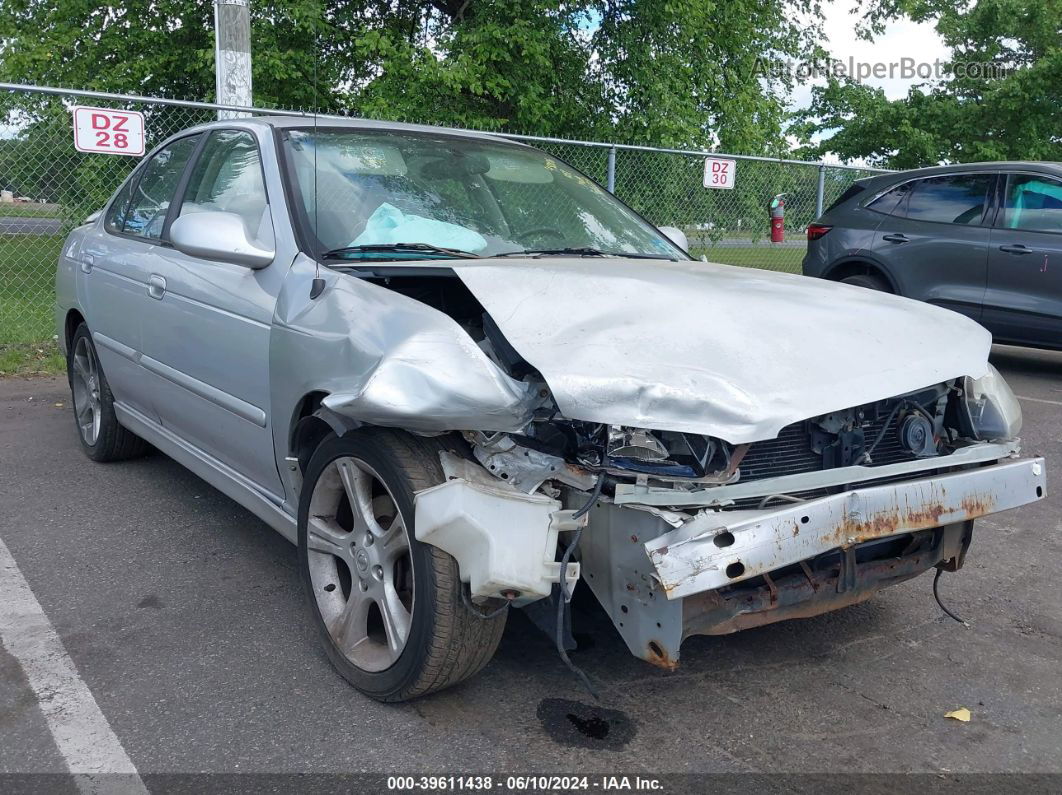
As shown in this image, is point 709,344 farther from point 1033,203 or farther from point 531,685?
point 1033,203

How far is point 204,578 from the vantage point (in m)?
3.72

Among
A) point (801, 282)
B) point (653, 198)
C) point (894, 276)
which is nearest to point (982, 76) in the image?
point (653, 198)

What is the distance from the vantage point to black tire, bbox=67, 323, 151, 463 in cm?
499

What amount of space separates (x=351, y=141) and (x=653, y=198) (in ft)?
25.5

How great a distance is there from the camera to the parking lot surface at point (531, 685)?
2.57 m

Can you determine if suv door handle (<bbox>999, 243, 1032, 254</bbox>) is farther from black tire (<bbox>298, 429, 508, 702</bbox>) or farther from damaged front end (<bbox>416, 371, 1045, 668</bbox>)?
black tire (<bbox>298, 429, 508, 702</bbox>)

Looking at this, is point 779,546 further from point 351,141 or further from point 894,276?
point 894,276

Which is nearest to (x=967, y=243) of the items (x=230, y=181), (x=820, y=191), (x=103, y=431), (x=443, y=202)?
(x=820, y=191)

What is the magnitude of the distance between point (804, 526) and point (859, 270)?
6.84 m

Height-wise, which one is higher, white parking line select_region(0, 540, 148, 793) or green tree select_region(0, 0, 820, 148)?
green tree select_region(0, 0, 820, 148)

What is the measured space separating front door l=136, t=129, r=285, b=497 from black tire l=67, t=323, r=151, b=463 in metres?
0.91

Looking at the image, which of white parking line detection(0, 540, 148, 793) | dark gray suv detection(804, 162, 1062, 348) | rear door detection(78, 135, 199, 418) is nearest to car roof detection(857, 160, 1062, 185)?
dark gray suv detection(804, 162, 1062, 348)

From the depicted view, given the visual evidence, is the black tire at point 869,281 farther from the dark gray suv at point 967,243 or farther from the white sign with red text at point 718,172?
the white sign with red text at point 718,172

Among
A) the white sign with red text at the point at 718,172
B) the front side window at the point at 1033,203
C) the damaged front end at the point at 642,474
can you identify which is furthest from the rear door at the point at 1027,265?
the damaged front end at the point at 642,474
